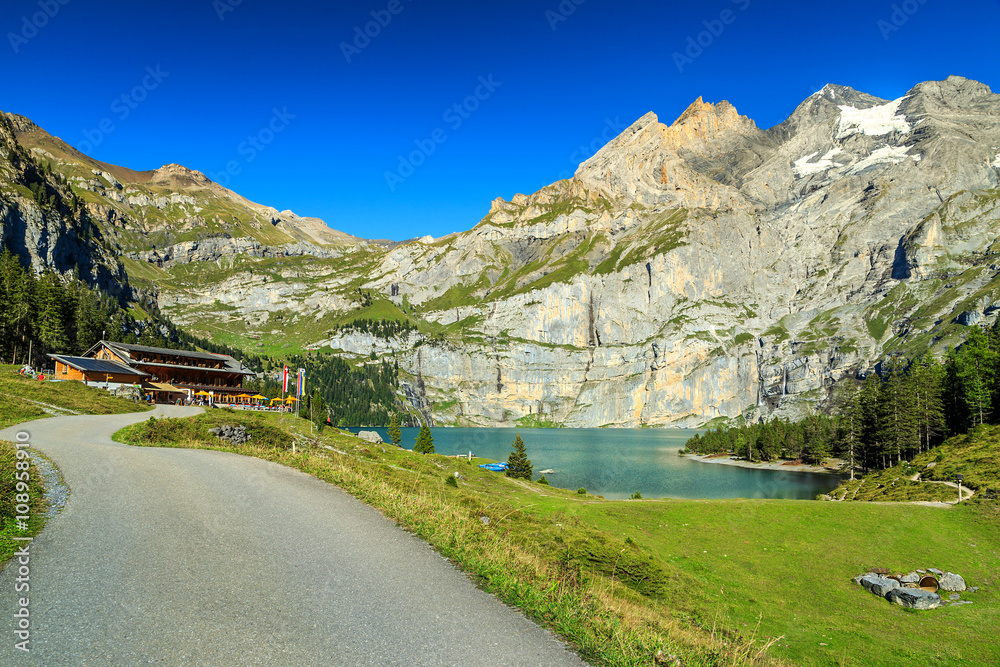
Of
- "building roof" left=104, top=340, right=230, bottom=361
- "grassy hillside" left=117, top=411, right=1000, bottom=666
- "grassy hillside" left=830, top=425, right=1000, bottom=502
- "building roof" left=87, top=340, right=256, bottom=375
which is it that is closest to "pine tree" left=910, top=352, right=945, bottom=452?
"grassy hillside" left=830, top=425, right=1000, bottom=502

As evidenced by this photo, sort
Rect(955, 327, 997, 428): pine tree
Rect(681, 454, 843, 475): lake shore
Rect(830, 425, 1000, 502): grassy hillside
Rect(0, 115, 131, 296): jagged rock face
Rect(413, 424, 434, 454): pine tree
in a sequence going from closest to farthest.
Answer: Rect(830, 425, 1000, 502): grassy hillside → Rect(955, 327, 997, 428): pine tree → Rect(413, 424, 434, 454): pine tree → Rect(681, 454, 843, 475): lake shore → Rect(0, 115, 131, 296): jagged rock face

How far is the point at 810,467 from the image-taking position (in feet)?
385

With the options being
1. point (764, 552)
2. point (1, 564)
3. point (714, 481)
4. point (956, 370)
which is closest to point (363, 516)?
point (1, 564)

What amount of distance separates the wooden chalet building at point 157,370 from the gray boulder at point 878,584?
74.2 metres

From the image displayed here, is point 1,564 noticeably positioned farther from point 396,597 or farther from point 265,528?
point 396,597

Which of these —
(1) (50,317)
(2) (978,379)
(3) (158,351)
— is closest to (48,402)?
(3) (158,351)

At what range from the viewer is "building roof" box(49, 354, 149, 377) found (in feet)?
201

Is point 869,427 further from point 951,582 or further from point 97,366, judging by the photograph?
point 97,366

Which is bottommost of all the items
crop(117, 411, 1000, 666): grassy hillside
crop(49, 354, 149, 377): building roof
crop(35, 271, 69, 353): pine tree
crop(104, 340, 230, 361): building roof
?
crop(117, 411, 1000, 666): grassy hillside

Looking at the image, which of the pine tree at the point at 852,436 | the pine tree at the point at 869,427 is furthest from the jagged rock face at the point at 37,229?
the pine tree at the point at 852,436

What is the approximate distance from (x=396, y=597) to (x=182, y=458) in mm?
14806

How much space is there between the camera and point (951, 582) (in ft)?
82.8

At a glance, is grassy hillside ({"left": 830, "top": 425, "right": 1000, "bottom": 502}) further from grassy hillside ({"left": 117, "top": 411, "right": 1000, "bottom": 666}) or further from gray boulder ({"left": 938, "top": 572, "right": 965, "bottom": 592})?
gray boulder ({"left": 938, "top": 572, "right": 965, "bottom": 592})

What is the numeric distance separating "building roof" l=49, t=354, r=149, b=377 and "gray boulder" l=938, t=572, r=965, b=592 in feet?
267
